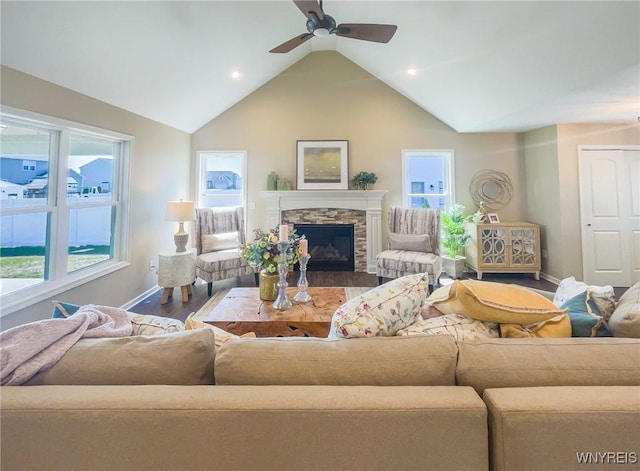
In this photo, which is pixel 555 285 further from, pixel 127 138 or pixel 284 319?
pixel 127 138

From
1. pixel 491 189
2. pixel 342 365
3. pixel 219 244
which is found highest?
pixel 491 189

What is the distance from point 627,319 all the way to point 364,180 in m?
3.86

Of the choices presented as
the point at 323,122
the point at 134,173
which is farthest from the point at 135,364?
the point at 323,122

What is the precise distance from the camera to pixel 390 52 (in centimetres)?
381

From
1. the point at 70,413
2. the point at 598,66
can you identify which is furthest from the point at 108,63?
the point at 598,66

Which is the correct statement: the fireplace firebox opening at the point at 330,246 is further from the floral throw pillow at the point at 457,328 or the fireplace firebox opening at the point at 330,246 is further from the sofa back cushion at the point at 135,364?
the sofa back cushion at the point at 135,364

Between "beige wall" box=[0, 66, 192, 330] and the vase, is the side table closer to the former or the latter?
"beige wall" box=[0, 66, 192, 330]

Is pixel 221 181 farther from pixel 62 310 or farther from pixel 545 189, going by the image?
pixel 545 189

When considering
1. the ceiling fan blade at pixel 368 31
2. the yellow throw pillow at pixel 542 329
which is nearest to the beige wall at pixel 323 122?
the ceiling fan blade at pixel 368 31

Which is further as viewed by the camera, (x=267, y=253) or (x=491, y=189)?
(x=491, y=189)

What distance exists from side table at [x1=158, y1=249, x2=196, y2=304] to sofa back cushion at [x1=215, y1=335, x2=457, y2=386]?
2944 millimetres

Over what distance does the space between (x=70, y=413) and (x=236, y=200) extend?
447 centimetres

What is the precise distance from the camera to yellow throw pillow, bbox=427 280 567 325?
106 cm

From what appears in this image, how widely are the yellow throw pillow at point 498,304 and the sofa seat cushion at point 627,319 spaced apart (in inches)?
6.9
